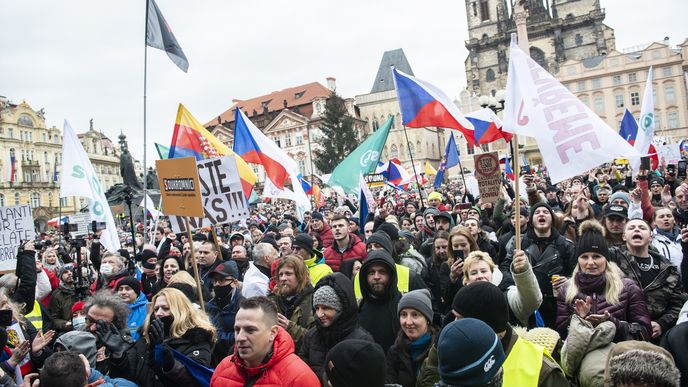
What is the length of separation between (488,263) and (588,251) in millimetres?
712

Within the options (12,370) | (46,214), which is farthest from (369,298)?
(46,214)

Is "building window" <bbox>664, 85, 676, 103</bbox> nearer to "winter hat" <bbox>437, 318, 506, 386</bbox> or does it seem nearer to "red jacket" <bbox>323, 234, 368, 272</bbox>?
"red jacket" <bbox>323, 234, 368, 272</bbox>

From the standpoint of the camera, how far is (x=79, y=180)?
816 cm

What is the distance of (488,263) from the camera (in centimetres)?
411

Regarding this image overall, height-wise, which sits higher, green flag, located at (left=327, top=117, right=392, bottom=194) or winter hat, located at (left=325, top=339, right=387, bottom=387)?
green flag, located at (left=327, top=117, right=392, bottom=194)

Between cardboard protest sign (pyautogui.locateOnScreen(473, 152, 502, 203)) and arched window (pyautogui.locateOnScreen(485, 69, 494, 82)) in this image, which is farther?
arched window (pyautogui.locateOnScreen(485, 69, 494, 82))

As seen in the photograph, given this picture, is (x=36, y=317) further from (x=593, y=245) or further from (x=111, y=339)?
(x=593, y=245)

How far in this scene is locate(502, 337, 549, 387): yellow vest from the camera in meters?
2.67

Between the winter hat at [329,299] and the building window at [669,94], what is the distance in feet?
238

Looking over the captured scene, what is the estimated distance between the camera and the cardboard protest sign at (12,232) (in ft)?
18.8

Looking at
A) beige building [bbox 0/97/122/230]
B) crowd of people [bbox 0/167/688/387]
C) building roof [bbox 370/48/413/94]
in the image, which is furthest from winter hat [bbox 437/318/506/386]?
building roof [bbox 370/48/413/94]

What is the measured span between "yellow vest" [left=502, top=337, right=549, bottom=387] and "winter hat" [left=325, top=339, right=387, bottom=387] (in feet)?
2.20

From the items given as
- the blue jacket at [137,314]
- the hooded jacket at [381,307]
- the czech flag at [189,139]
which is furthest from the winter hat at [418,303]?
the czech flag at [189,139]

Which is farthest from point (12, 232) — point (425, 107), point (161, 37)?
point (425, 107)
